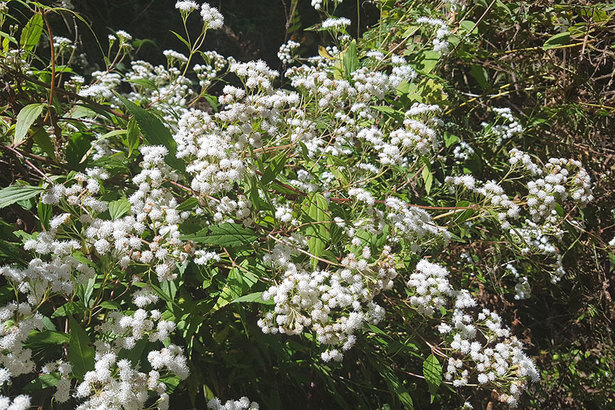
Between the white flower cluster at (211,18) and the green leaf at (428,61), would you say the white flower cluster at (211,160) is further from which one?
the green leaf at (428,61)

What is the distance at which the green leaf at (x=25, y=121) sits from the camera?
1264 millimetres

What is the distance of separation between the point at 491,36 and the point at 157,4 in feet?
18.7

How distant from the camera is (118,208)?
147 centimetres

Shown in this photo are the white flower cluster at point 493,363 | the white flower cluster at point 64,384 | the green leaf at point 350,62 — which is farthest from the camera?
the green leaf at point 350,62

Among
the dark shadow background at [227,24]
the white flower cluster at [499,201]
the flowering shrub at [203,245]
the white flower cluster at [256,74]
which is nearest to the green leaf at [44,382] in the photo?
the flowering shrub at [203,245]

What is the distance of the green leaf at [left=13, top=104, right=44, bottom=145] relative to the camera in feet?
4.15

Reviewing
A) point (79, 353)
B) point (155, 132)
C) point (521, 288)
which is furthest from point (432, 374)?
point (521, 288)

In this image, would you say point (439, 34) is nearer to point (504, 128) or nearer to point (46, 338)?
point (504, 128)

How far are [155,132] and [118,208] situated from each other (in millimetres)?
294

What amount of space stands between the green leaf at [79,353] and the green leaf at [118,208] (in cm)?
43

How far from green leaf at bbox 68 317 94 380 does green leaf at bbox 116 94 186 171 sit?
0.61m

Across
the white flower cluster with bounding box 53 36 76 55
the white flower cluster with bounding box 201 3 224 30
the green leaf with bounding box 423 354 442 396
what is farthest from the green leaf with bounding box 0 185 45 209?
the green leaf with bounding box 423 354 442 396

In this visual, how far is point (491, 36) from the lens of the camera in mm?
2947

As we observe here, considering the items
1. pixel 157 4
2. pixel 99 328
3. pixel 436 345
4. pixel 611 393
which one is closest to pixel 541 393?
pixel 611 393
